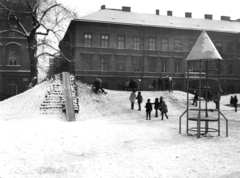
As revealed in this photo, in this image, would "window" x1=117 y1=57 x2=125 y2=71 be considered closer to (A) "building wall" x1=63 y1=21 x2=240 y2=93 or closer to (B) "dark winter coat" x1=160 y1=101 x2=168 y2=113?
(A) "building wall" x1=63 y1=21 x2=240 y2=93

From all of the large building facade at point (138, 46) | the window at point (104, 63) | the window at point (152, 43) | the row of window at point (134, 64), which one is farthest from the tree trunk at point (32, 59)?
the window at point (152, 43)

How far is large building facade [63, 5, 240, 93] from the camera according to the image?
3719 centimetres

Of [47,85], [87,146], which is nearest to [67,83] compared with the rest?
[47,85]

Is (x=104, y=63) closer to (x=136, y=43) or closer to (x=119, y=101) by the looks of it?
(x=136, y=43)

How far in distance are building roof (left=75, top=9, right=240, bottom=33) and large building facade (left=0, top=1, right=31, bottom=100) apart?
9.52 m

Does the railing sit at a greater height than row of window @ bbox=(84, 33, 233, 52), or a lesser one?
lesser

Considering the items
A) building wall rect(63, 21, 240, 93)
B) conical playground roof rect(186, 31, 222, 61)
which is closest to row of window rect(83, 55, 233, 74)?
building wall rect(63, 21, 240, 93)

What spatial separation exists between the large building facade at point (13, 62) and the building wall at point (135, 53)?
280 inches

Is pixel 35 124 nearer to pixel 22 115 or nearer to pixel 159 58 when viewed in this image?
pixel 22 115

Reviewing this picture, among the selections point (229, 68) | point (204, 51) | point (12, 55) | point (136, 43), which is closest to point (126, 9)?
point (136, 43)

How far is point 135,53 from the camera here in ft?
128

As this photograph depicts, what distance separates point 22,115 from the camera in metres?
17.5

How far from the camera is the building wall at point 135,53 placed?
121ft

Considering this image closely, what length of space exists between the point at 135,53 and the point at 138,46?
123 cm
